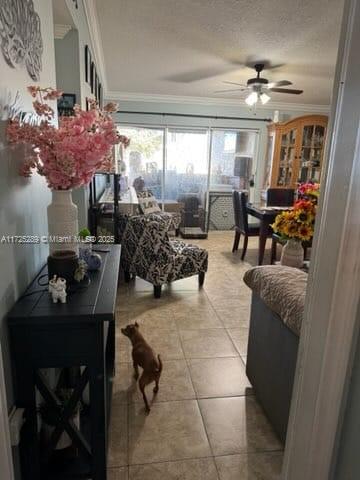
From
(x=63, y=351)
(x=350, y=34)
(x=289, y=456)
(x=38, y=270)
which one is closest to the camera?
(x=350, y=34)

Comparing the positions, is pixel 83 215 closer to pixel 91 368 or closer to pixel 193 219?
pixel 91 368

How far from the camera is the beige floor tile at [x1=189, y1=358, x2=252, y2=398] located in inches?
77.5

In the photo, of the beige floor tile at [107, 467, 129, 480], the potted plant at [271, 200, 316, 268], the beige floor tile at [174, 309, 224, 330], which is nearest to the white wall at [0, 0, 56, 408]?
the beige floor tile at [107, 467, 129, 480]

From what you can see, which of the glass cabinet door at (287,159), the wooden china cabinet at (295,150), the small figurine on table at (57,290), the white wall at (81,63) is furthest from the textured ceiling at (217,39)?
the small figurine on table at (57,290)

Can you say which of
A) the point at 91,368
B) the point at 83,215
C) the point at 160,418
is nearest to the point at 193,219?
the point at 83,215

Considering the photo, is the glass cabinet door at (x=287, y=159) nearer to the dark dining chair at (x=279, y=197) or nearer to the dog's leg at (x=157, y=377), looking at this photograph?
the dark dining chair at (x=279, y=197)

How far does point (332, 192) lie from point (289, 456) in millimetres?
713

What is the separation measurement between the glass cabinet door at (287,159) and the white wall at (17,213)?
16.6 ft

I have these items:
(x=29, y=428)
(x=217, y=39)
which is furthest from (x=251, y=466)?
(x=217, y=39)

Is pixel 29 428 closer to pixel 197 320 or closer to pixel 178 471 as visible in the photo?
pixel 178 471

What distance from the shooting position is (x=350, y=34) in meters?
0.63

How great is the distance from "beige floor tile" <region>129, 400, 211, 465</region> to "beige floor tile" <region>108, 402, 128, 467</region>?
28mm

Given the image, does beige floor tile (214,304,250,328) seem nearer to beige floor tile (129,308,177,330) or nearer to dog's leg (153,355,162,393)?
beige floor tile (129,308,177,330)

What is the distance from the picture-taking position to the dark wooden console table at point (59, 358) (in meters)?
1.07
